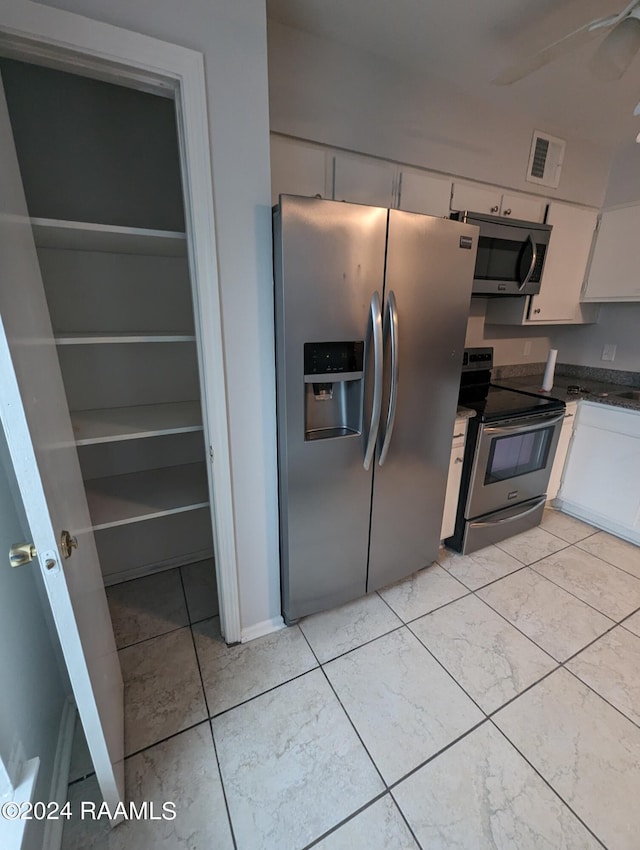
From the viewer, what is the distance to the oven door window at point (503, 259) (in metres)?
2.11

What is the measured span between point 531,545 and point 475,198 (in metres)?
2.25

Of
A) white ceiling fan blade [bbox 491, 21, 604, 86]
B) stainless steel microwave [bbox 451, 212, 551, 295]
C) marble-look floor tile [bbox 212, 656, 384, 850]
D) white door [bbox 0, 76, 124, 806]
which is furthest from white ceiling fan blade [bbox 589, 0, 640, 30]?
marble-look floor tile [bbox 212, 656, 384, 850]

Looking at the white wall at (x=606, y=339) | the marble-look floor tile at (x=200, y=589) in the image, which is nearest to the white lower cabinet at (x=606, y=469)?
the white wall at (x=606, y=339)

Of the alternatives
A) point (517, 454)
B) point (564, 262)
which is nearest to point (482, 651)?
point (517, 454)

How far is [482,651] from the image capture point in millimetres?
1657

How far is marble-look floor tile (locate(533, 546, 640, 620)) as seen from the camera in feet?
6.36

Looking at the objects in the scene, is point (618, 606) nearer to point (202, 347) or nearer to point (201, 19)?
point (202, 347)

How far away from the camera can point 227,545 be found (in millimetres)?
1513

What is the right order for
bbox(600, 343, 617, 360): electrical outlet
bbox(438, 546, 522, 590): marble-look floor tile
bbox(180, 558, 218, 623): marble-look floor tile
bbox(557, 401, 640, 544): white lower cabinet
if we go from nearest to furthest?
1. bbox(180, 558, 218, 623): marble-look floor tile
2. bbox(438, 546, 522, 590): marble-look floor tile
3. bbox(557, 401, 640, 544): white lower cabinet
4. bbox(600, 343, 617, 360): electrical outlet

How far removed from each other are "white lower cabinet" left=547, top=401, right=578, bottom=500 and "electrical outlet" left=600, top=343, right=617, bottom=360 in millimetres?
827

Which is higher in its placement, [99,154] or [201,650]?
[99,154]

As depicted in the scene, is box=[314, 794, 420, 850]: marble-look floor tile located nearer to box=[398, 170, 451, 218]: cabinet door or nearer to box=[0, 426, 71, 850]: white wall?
box=[0, 426, 71, 850]: white wall

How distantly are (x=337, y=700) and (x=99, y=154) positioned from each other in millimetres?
2507

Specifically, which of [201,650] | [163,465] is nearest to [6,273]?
[163,465]
